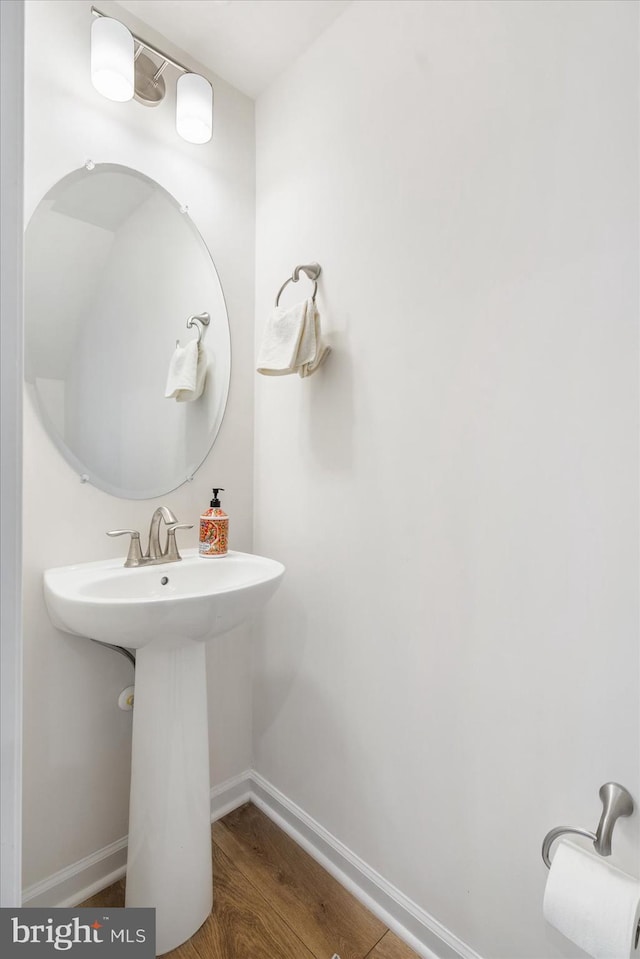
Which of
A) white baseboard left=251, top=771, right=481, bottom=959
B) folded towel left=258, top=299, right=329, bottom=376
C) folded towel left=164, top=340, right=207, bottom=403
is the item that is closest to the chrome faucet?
folded towel left=164, top=340, right=207, bottom=403

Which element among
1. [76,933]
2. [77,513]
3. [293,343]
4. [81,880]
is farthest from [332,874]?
[293,343]

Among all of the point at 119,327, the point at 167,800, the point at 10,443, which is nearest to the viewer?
the point at 10,443

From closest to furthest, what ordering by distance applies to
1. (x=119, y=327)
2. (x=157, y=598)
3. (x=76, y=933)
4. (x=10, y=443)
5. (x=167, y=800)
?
(x=10, y=443) < (x=76, y=933) < (x=157, y=598) < (x=167, y=800) < (x=119, y=327)

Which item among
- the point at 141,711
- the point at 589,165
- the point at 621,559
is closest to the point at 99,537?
the point at 141,711

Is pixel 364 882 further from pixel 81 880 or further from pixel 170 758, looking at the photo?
pixel 81 880

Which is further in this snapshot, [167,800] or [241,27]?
[241,27]

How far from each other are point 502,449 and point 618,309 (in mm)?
329

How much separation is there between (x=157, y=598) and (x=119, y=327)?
2.73 ft

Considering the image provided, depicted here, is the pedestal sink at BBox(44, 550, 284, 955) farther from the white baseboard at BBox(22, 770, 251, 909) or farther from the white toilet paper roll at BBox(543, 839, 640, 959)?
the white toilet paper roll at BBox(543, 839, 640, 959)

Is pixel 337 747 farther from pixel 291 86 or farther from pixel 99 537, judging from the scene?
pixel 291 86

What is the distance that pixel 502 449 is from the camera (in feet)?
3.40

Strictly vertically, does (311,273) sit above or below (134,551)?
above

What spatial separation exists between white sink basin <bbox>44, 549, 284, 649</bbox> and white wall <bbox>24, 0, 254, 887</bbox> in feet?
0.40

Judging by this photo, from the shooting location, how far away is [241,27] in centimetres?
144
